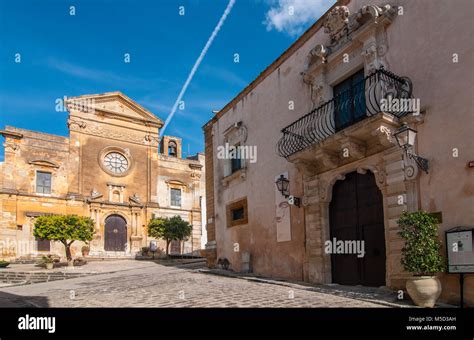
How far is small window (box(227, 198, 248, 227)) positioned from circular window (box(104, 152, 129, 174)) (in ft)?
61.8

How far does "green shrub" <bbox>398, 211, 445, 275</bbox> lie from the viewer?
7.18 m

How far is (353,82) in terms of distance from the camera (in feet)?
34.6

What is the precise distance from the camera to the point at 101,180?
3167 cm

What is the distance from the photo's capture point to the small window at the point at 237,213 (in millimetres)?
14875

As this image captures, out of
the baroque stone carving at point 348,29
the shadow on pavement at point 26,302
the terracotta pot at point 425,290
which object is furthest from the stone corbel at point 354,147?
the shadow on pavement at point 26,302

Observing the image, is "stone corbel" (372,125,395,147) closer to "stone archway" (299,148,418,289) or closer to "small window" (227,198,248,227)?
"stone archway" (299,148,418,289)

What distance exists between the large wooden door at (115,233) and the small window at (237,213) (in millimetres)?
17550

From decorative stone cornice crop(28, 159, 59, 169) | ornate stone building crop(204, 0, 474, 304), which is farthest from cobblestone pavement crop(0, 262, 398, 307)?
decorative stone cornice crop(28, 159, 59, 169)

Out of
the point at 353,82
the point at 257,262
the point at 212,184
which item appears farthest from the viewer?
the point at 212,184

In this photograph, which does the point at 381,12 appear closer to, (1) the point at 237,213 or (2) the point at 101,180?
(1) the point at 237,213

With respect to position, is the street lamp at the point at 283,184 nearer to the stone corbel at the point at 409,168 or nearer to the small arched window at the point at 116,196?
the stone corbel at the point at 409,168
